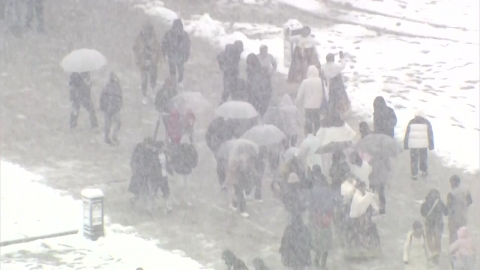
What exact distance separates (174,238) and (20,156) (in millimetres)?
3877

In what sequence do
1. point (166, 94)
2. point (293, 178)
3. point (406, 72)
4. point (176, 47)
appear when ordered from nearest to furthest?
point (293, 178) → point (166, 94) → point (176, 47) → point (406, 72)

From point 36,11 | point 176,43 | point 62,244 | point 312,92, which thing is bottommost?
point 62,244

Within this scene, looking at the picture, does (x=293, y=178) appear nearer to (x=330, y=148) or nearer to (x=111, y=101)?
(x=330, y=148)

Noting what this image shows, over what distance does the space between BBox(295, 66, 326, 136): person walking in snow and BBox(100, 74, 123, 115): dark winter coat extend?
2.95 metres

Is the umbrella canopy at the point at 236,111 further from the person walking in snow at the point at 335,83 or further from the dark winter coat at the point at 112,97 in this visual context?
→ the person walking in snow at the point at 335,83

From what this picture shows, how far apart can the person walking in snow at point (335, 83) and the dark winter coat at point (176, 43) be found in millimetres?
2607

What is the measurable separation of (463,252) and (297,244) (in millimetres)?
2003

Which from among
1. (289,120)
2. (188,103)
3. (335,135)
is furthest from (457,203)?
(188,103)

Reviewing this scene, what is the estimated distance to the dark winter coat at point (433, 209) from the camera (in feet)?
40.3

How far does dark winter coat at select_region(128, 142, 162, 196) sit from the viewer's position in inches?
527

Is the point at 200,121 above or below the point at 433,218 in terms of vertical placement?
above

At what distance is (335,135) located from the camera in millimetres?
14148

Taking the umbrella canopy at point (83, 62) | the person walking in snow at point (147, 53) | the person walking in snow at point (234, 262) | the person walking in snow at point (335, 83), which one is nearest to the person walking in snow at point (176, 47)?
the person walking in snow at point (147, 53)

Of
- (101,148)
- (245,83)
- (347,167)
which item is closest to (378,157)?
(347,167)
